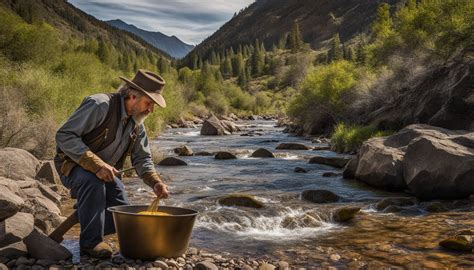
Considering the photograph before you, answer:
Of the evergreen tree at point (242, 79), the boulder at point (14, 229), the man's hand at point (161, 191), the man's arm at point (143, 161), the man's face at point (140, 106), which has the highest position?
the evergreen tree at point (242, 79)

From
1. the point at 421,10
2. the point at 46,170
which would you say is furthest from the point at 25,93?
the point at 421,10

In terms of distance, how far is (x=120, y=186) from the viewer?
18.6 feet

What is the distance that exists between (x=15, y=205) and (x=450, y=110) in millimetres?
15002

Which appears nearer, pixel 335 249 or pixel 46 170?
pixel 335 249

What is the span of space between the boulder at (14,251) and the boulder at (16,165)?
4.79 meters

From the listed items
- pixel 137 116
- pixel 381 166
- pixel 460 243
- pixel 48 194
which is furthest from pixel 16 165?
pixel 381 166

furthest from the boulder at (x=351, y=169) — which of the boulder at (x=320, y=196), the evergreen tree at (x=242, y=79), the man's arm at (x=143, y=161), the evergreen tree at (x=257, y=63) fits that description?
the evergreen tree at (x=257, y=63)

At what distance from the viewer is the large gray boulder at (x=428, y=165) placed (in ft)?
35.1

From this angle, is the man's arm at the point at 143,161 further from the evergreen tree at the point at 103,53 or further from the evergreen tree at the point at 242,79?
the evergreen tree at the point at 242,79

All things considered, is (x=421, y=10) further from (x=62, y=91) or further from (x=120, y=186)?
(x=120, y=186)

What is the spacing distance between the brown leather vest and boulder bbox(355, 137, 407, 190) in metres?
9.44

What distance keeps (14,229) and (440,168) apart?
30.7ft

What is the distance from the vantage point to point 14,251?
5.00m

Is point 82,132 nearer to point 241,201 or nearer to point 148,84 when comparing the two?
point 148,84
